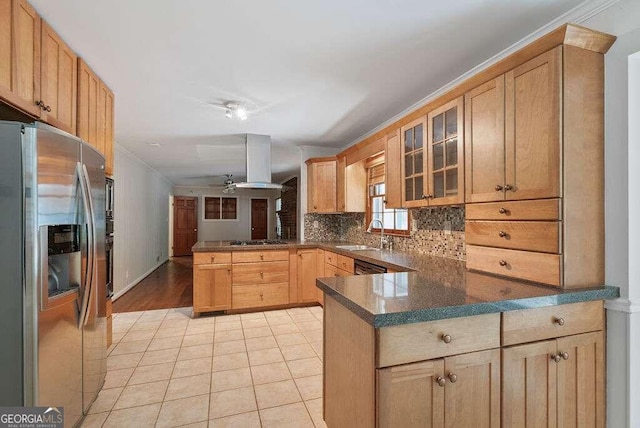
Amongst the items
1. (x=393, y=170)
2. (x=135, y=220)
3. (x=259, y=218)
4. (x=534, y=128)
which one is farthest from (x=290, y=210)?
(x=534, y=128)

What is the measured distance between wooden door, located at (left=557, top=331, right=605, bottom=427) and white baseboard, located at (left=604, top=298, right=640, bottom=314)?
14 centimetres

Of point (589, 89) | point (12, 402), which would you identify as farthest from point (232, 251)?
point (589, 89)

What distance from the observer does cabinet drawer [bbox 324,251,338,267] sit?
3.66 metres

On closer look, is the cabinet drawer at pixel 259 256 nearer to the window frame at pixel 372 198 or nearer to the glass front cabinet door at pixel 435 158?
the window frame at pixel 372 198

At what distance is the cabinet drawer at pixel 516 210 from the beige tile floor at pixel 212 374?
1.63 metres

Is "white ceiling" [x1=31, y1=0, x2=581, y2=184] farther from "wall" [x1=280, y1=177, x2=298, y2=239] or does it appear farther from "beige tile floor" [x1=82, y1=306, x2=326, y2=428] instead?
"wall" [x1=280, y1=177, x2=298, y2=239]

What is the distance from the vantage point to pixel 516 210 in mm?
1685

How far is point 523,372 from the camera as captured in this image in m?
1.33

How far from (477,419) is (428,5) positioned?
203 cm

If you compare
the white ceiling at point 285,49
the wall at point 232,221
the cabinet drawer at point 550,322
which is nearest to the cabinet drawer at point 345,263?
the white ceiling at point 285,49

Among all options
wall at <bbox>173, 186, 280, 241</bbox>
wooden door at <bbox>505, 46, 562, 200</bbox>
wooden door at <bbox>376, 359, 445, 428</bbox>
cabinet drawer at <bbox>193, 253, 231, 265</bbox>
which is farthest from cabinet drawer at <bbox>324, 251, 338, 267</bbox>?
wall at <bbox>173, 186, 280, 241</bbox>

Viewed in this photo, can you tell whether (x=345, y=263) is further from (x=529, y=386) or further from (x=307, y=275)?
(x=529, y=386)

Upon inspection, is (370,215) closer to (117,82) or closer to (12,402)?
(117,82)

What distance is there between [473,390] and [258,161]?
3.74 m
